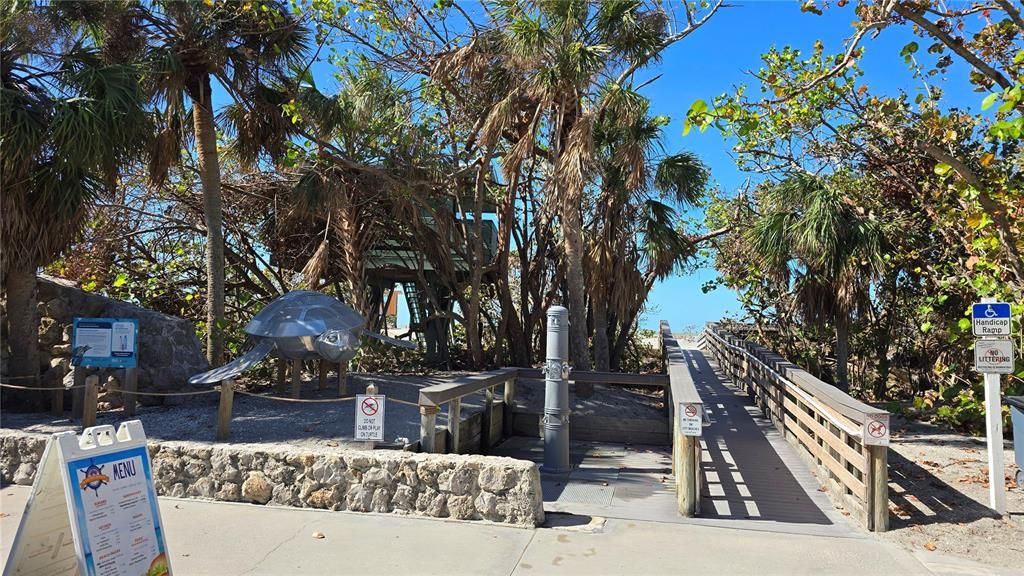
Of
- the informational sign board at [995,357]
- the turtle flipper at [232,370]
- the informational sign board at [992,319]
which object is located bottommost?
the turtle flipper at [232,370]

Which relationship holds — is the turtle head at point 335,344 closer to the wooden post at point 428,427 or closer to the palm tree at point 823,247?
the wooden post at point 428,427

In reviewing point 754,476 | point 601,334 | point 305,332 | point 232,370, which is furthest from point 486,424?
point 754,476

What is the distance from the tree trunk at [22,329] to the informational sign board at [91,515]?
23.4 feet

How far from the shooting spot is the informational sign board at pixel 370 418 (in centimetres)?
→ 674

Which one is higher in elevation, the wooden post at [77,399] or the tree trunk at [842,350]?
the tree trunk at [842,350]

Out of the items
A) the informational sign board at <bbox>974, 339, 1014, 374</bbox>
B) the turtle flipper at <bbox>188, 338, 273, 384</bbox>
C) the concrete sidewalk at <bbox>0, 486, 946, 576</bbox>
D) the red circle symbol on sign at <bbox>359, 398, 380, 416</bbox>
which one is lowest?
the concrete sidewalk at <bbox>0, 486, 946, 576</bbox>

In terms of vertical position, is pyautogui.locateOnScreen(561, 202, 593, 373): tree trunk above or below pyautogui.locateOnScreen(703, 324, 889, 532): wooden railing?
above

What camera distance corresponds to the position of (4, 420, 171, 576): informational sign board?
3.81 meters

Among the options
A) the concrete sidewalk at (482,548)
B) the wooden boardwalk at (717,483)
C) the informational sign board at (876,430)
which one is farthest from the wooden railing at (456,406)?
the informational sign board at (876,430)

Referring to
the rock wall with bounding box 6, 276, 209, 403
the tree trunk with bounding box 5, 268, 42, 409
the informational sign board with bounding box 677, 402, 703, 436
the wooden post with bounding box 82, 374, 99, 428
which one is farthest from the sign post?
the tree trunk with bounding box 5, 268, 42, 409

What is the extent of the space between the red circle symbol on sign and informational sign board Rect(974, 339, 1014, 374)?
5.67m

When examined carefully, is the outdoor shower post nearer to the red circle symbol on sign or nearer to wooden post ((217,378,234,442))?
the red circle symbol on sign

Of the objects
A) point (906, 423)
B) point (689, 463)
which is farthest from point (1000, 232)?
point (689, 463)

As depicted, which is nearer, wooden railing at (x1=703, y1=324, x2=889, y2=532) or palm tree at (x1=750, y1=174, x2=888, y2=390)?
wooden railing at (x1=703, y1=324, x2=889, y2=532)
